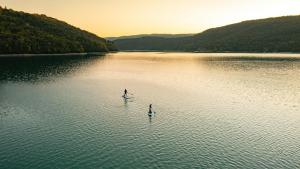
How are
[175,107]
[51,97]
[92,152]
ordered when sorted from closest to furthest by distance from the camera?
1. [92,152]
2. [175,107]
3. [51,97]

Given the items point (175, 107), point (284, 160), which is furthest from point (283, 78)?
point (284, 160)

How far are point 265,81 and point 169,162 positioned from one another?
366 feet

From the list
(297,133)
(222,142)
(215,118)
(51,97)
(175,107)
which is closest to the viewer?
(222,142)

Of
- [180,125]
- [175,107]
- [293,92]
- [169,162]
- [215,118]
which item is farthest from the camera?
[293,92]

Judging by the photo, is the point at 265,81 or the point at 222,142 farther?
the point at 265,81

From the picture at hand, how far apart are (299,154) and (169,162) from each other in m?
23.0

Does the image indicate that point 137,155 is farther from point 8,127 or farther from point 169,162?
point 8,127

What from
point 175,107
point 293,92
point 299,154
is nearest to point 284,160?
point 299,154

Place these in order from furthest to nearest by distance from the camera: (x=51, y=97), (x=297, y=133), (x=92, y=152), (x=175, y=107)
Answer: (x=51, y=97) < (x=175, y=107) < (x=297, y=133) < (x=92, y=152)

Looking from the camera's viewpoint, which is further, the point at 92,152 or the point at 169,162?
the point at 92,152

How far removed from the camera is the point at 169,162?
5188cm

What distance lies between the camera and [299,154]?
5631 centimetres

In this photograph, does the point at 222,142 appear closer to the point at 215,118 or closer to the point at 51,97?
the point at 215,118

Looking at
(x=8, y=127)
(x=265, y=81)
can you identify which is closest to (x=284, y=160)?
(x=8, y=127)
